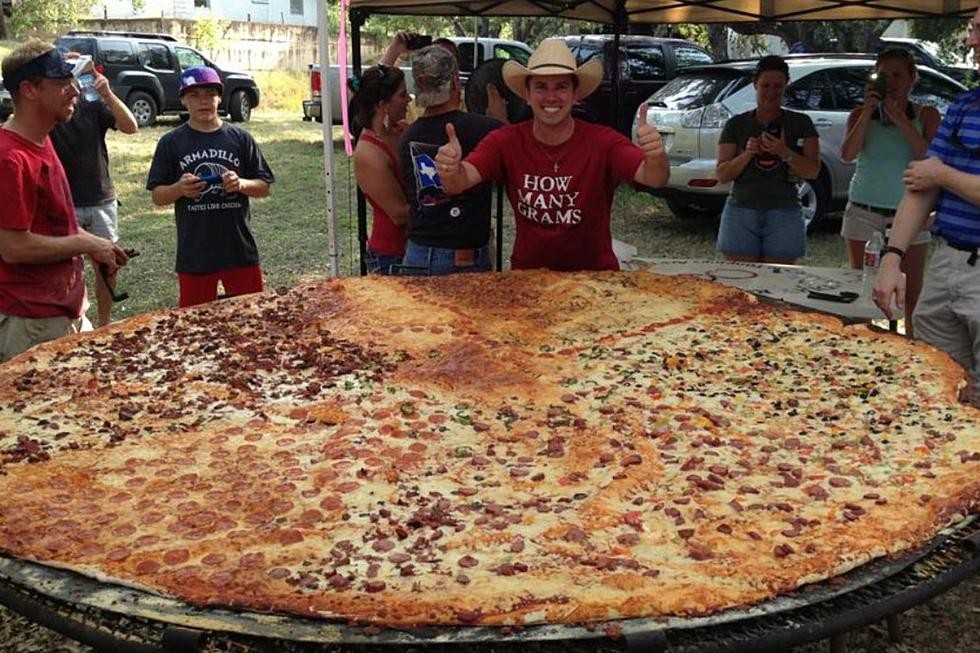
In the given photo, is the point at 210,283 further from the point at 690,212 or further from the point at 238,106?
the point at 238,106

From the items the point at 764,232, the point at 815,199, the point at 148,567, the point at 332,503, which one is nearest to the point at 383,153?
the point at 764,232

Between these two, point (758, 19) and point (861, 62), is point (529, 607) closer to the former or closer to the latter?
point (758, 19)

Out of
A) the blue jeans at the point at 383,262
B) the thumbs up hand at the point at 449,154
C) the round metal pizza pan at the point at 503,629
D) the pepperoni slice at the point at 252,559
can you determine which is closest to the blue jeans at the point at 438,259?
the blue jeans at the point at 383,262

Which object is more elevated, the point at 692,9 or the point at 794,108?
the point at 692,9

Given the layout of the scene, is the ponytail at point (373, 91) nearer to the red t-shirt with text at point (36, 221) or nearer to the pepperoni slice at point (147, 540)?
the red t-shirt with text at point (36, 221)

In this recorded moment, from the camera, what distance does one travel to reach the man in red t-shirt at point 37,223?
379cm

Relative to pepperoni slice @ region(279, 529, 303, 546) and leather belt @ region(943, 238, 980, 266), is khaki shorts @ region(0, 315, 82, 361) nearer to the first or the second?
pepperoni slice @ region(279, 529, 303, 546)

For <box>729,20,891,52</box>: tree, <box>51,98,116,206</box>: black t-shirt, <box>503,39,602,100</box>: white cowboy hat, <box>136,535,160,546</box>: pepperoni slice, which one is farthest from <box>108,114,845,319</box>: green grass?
<box>729,20,891,52</box>: tree

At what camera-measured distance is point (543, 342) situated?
11.9 ft

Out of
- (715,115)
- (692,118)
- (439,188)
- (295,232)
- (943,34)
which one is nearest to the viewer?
(439,188)

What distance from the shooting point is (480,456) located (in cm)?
264

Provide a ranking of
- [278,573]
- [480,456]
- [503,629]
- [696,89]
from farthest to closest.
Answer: [696,89]
[480,456]
[278,573]
[503,629]

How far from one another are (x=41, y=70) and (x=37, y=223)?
642 millimetres

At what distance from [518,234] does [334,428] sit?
6.54 feet
